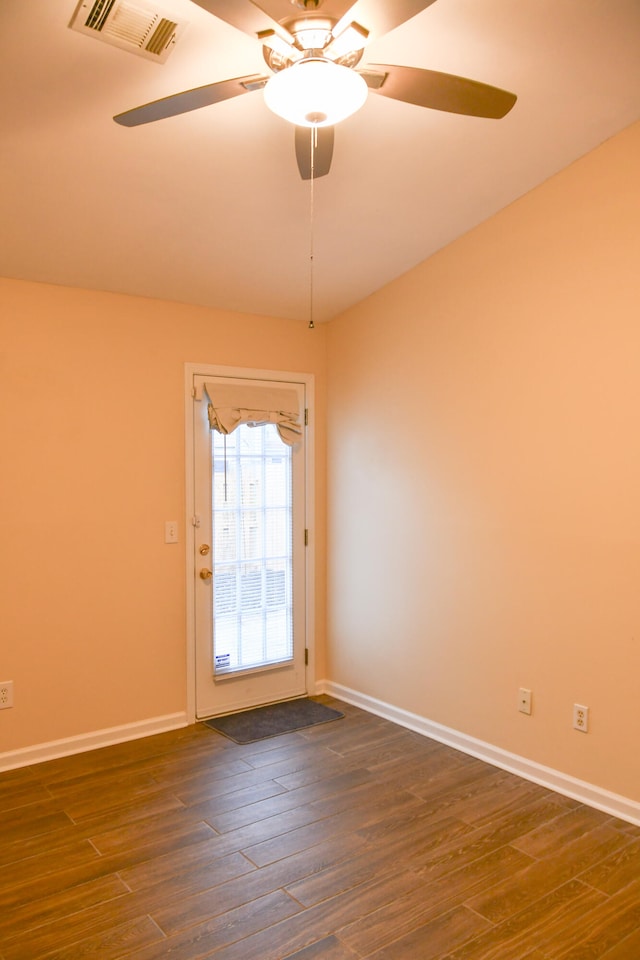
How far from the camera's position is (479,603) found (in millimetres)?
3389

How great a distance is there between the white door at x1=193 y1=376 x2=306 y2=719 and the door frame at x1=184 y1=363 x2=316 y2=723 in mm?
31

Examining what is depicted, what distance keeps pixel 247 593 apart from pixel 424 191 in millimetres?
2434

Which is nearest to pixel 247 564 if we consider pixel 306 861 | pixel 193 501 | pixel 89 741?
pixel 193 501

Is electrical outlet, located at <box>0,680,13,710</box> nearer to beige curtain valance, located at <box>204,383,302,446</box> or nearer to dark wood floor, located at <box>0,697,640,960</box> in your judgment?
dark wood floor, located at <box>0,697,640,960</box>

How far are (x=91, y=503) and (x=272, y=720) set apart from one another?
64.3 inches

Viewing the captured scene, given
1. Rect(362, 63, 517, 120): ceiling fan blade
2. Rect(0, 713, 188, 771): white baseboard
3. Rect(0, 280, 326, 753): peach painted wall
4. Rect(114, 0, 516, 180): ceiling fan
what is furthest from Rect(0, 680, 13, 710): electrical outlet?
Rect(362, 63, 517, 120): ceiling fan blade

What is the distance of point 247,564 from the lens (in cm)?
403

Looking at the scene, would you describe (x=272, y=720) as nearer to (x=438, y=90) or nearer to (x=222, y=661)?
(x=222, y=661)

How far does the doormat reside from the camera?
370 cm

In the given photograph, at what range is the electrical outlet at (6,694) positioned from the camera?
3.25 m

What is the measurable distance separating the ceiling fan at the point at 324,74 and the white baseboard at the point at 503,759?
2.66 meters

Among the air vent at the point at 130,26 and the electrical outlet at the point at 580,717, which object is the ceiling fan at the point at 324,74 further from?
the electrical outlet at the point at 580,717

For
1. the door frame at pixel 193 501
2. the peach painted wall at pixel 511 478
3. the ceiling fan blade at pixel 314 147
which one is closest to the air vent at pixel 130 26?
the ceiling fan blade at pixel 314 147

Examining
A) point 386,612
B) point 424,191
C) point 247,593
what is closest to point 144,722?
point 247,593
